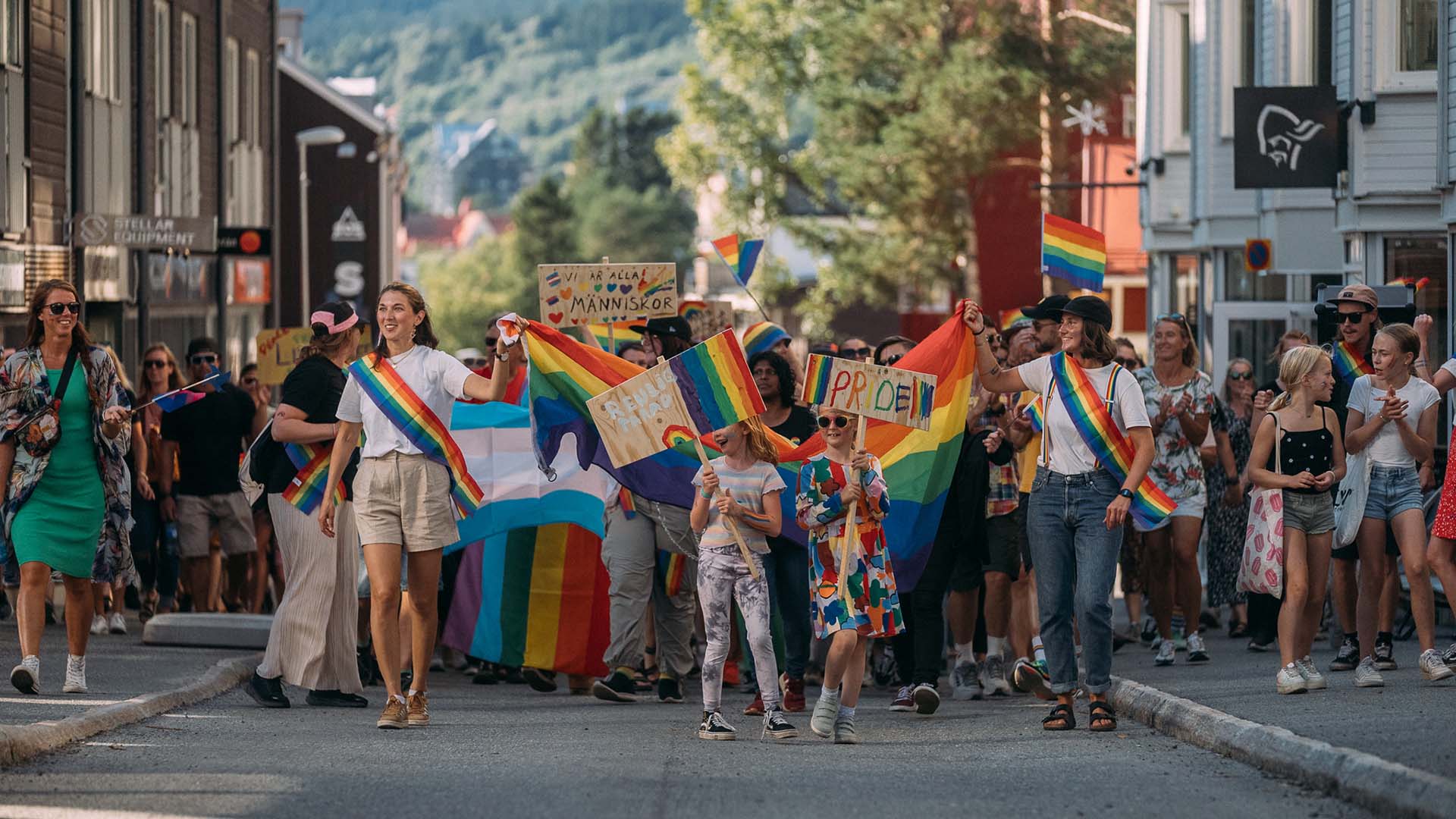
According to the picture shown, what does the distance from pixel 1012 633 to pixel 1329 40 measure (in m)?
10.3

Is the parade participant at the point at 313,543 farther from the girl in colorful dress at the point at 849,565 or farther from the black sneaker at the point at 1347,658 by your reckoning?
the black sneaker at the point at 1347,658

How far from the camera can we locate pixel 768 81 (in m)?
52.2

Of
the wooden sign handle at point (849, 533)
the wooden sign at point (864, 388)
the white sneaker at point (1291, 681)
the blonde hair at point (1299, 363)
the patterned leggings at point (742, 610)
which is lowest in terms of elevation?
the white sneaker at point (1291, 681)

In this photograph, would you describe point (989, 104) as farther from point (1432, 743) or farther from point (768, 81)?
point (1432, 743)

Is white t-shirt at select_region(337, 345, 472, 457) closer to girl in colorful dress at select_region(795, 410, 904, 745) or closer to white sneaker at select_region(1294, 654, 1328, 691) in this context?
girl in colorful dress at select_region(795, 410, 904, 745)

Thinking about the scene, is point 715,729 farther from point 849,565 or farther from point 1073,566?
point 1073,566

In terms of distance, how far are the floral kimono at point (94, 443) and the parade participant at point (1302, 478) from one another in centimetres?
570

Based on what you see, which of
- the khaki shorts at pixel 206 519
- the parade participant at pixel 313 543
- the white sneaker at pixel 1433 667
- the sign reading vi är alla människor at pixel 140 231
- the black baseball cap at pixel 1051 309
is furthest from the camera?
the sign reading vi är alla människor at pixel 140 231

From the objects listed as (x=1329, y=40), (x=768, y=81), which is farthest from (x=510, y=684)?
(x=768, y=81)

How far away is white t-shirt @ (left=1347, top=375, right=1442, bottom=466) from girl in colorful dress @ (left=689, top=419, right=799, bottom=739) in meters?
3.16

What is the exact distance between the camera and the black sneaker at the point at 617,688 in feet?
38.1

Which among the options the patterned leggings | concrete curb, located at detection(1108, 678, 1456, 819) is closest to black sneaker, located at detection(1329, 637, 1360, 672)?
concrete curb, located at detection(1108, 678, 1456, 819)

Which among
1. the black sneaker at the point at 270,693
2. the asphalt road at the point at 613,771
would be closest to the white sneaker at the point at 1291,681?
the asphalt road at the point at 613,771

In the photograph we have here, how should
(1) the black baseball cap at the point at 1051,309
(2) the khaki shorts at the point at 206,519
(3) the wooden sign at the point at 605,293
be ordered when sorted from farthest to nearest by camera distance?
(2) the khaki shorts at the point at 206,519 → (3) the wooden sign at the point at 605,293 → (1) the black baseball cap at the point at 1051,309
